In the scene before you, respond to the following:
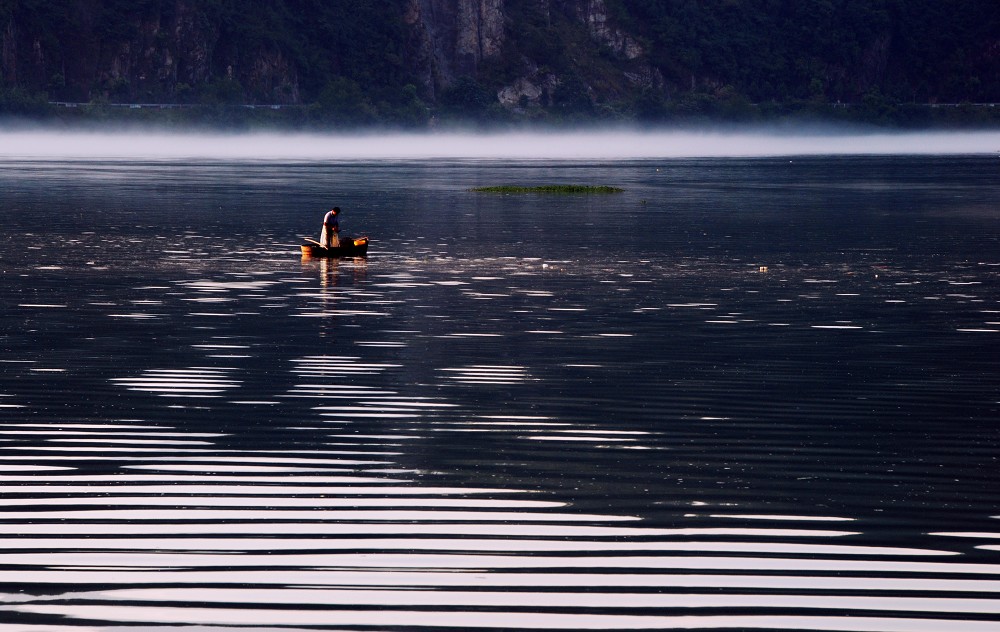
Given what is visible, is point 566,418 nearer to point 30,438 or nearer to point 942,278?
point 30,438

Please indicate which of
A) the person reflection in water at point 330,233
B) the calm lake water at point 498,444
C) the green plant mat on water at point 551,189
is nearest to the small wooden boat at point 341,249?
the person reflection in water at point 330,233

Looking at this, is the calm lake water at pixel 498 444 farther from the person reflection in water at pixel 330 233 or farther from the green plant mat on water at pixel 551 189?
the green plant mat on water at pixel 551 189

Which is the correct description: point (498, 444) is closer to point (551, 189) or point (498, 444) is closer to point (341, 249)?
point (341, 249)

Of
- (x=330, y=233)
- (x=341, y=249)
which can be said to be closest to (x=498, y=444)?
(x=330, y=233)

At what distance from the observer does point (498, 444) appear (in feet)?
67.6

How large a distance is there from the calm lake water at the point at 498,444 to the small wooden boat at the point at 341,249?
371 mm

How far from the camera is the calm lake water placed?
14.1m

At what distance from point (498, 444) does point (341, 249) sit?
31.1 metres

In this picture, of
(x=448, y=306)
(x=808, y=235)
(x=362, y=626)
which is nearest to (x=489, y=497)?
(x=362, y=626)

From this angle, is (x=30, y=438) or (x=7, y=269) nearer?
(x=30, y=438)

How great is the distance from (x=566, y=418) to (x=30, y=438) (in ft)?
22.2

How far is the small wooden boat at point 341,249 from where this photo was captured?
50969mm

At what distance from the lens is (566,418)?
73.9 ft

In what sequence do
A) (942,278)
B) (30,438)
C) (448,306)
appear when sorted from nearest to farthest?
(30,438) → (448,306) → (942,278)
